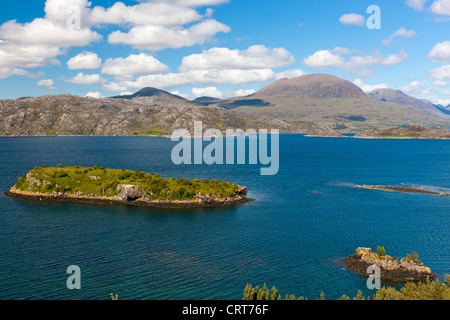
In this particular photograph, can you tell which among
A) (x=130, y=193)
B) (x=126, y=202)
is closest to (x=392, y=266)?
(x=130, y=193)

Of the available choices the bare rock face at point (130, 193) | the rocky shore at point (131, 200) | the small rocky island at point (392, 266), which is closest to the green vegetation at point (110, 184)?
the rocky shore at point (131, 200)

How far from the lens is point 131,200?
11988cm

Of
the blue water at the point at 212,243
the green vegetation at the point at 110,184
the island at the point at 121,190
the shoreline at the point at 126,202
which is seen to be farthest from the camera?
the green vegetation at the point at 110,184

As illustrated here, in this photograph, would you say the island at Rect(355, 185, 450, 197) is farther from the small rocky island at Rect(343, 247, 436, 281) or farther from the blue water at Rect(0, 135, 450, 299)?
the small rocky island at Rect(343, 247, 436, 281)

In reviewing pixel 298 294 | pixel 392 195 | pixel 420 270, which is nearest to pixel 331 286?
pixel 298 294

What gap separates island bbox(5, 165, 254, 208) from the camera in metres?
119

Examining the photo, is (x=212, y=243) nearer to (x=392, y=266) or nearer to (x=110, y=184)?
(x=392, y=266)

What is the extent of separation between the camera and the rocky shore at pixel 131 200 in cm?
11650

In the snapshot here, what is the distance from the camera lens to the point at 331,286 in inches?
2389

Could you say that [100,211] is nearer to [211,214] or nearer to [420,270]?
[211,214]

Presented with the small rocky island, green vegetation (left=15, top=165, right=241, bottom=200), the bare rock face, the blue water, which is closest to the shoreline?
the bare rock face

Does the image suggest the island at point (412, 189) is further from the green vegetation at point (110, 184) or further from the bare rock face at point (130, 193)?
the bare rock face at point (130, 193)

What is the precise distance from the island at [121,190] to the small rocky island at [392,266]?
56019 mm
